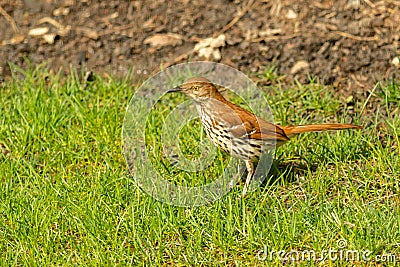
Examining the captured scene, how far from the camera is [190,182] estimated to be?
18.8 ft

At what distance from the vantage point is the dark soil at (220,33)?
7227 millimetres

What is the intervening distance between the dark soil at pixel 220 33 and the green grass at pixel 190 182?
17.2 inches

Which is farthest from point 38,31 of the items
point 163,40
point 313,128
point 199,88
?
point 313,128

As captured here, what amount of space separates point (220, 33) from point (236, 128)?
252 centimetres

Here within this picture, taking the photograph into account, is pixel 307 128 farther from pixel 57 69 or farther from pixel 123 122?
pixel 57 69

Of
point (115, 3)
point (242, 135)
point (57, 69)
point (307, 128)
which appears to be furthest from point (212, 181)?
point (115, 3)

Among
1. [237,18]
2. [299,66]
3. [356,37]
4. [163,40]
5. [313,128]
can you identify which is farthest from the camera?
[237,18]

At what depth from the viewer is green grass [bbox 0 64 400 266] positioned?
5.01 metres

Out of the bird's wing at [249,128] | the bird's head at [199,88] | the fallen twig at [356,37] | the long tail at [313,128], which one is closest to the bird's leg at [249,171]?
the bird's wing at [249,128]

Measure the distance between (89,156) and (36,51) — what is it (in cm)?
211

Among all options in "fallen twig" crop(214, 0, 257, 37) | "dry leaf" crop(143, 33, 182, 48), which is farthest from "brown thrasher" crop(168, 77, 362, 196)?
"fallen twig" crop(214, 0, 257, 37)

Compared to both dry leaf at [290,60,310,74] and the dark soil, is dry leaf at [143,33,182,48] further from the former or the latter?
dry leaf at [290,60,310,74]

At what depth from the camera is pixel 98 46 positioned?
7922 mm

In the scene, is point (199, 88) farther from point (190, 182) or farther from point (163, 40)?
point (163, 40)
